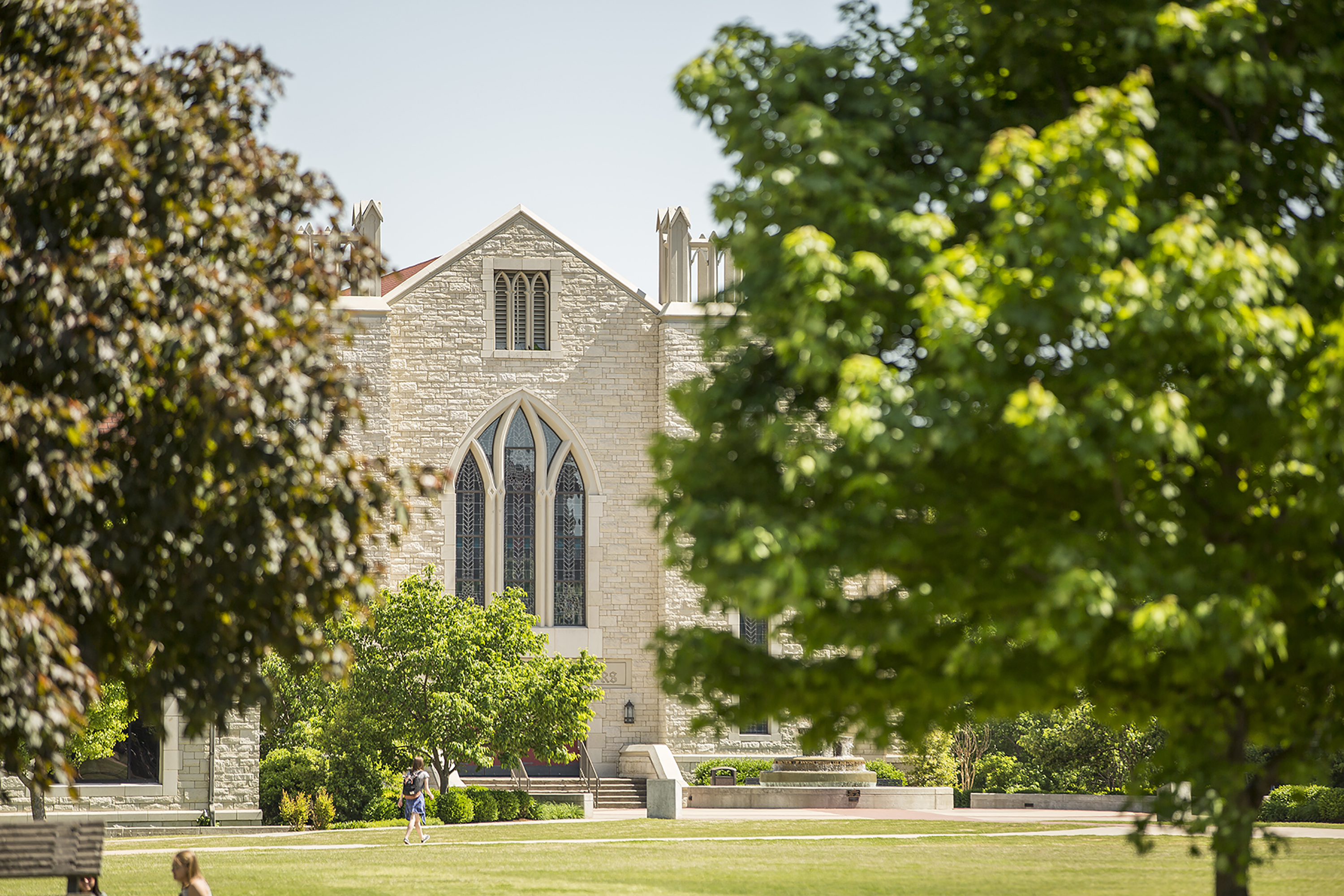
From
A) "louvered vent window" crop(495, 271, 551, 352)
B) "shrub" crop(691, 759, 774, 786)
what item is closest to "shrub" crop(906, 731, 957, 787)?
"shrub" crop(691, 759, 774, 786)

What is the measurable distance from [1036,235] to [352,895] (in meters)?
10.8

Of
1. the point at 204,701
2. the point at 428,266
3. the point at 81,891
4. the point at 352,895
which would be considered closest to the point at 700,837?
the point at 352,895

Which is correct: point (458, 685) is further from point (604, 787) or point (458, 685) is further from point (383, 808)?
point (604, 787)

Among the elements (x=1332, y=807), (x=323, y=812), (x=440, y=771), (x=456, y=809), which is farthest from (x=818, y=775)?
(x=323, y=812)

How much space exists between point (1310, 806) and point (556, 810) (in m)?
16.1

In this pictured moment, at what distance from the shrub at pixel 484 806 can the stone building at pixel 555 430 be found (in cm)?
824

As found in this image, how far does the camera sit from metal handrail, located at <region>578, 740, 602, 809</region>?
33062mm

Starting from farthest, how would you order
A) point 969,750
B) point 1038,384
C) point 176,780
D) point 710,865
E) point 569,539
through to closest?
point 569,539 < point 969,750 < point 176,780 < point 710,865 < point 1038,384

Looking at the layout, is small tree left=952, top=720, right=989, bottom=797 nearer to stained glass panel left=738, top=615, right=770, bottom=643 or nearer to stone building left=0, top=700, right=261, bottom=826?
stained glass panel left=738, top=615, right=770, bottom=643

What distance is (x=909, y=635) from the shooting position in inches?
284

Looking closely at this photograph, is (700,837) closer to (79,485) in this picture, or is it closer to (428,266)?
(79,485)

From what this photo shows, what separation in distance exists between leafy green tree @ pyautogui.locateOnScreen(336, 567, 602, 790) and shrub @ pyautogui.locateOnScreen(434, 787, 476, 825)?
1.30 feet

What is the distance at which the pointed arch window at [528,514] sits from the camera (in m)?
37.2

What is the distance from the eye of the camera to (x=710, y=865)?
55.9 feet
